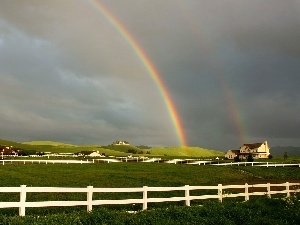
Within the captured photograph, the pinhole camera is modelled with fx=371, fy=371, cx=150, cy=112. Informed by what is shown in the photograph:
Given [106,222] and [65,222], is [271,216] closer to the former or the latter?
[106,222]

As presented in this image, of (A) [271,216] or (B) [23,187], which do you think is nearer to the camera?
(B) [23,187]

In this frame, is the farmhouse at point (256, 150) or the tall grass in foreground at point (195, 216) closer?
the tall grass in foreground at point (195, 216)

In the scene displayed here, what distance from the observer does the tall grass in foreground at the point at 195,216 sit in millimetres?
14131

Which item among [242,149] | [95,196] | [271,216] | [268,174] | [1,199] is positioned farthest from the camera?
[242,149]

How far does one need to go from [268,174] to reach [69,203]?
4536 cm

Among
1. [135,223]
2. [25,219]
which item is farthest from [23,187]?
[135,223]

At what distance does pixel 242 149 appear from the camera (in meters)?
169

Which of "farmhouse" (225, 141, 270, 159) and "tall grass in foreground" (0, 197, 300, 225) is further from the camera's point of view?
"farmhouse" (225, 141, 270, 159)

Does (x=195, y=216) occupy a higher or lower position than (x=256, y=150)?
lower

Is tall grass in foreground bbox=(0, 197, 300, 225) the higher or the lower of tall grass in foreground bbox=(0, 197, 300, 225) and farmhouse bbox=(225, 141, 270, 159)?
the lower

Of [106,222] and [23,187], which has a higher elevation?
[23,187]

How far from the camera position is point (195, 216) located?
1705 centimetres

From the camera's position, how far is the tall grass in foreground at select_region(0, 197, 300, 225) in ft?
46.4

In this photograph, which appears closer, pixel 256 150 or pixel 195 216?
pixel 195 216
